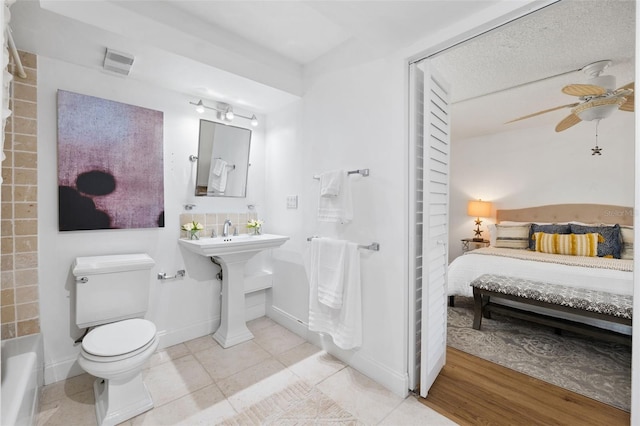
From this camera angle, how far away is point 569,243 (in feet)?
11.4

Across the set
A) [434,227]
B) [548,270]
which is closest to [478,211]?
[548,270]

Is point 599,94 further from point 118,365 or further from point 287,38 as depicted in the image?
point 118,365

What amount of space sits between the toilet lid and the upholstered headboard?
16.3 ft

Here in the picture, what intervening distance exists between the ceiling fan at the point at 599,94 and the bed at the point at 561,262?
4.84 ft

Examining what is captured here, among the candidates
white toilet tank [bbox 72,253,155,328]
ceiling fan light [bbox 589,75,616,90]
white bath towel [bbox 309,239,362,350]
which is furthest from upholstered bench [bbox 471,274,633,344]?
white toilet tank [bbox 72,253,155,328]

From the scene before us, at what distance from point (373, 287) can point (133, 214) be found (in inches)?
77.6

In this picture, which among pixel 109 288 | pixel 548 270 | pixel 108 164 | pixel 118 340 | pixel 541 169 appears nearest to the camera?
pixel 118 340

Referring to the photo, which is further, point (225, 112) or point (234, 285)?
point (225, 112)

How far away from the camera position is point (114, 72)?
2.12 meters

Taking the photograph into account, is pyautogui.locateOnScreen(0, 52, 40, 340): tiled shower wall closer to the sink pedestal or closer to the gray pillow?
the sink pedestal

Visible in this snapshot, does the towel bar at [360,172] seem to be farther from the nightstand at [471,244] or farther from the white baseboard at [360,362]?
the nightstand at [471,244]

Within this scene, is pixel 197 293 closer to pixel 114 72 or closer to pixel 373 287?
pixel 373 287

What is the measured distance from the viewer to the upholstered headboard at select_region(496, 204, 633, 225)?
11.4 feet

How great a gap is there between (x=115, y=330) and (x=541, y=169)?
5.32 meters
